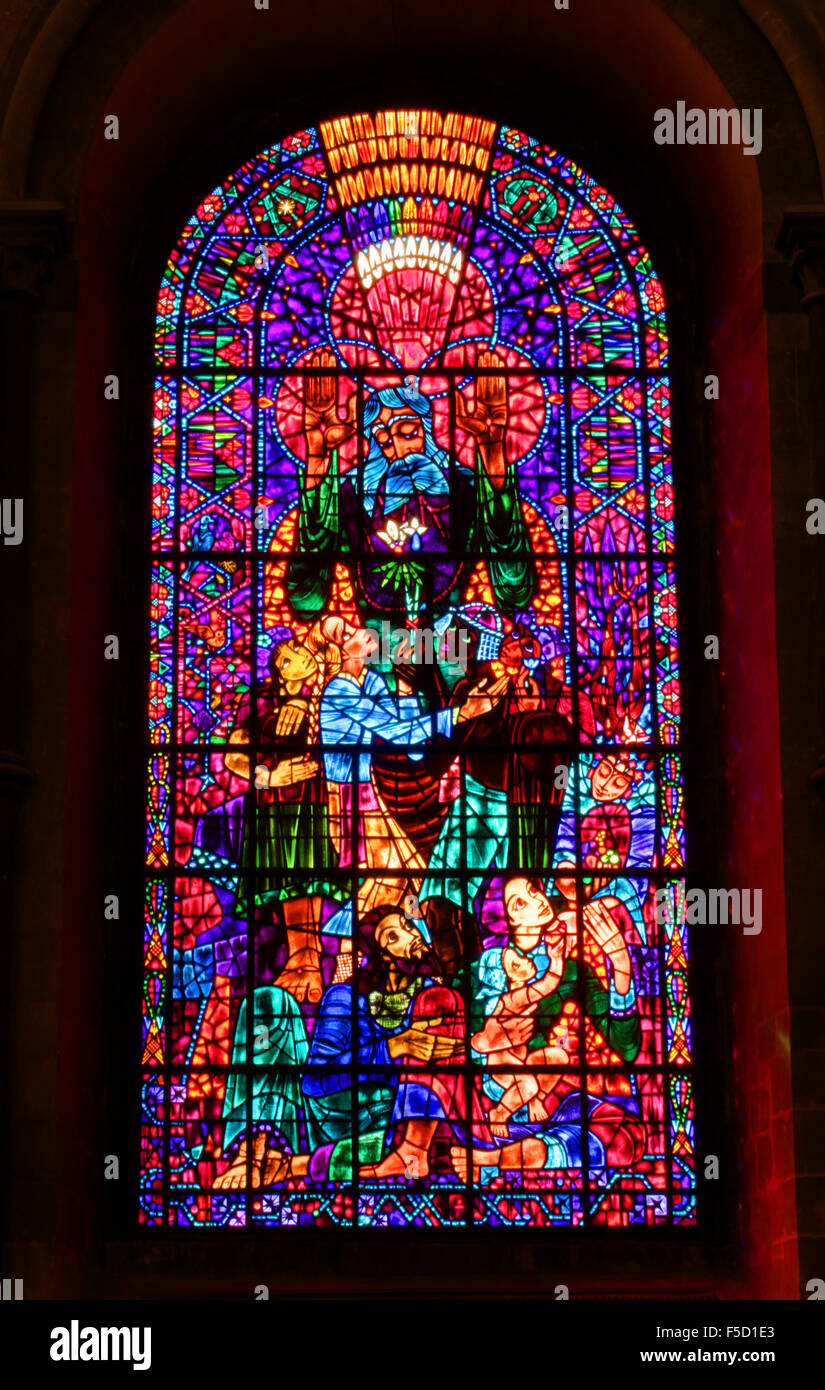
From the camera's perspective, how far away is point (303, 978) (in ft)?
37.4

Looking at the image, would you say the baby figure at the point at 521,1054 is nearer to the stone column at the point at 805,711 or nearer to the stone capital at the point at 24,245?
the stone column at the point at 805,711

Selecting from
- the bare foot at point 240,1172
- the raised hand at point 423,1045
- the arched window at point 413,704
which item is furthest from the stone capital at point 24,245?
the bare foot at point 240,1172

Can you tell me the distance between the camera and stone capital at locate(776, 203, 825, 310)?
36.4 ft

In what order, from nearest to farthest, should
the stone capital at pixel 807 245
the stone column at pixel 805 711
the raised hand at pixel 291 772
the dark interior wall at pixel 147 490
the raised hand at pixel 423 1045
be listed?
the stone column at pixel 805 711, the dark interior wall at pixel 147 490, the stone capital at pixel 807 245, the raised hand at pixel 423 1045, the raised hand at pixel 291 772

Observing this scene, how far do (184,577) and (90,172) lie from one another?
201 cm

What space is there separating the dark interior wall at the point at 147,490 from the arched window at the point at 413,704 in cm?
16

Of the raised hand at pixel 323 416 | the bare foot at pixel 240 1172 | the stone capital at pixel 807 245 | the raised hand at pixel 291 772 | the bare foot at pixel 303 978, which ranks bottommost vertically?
the bare foot at pixel 240 1172

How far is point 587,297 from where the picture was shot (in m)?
12.6

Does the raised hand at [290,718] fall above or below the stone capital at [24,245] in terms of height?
below

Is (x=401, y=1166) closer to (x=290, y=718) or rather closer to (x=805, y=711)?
(x=290, y=718)

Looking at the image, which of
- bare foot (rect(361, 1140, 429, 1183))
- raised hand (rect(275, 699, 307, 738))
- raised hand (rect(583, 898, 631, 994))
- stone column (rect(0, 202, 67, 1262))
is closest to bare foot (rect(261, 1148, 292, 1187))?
bare foot (rect(361, 1140, 429, 1183))

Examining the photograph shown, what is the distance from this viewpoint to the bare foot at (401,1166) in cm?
1112

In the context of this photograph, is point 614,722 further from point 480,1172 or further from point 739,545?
point 480,1172
